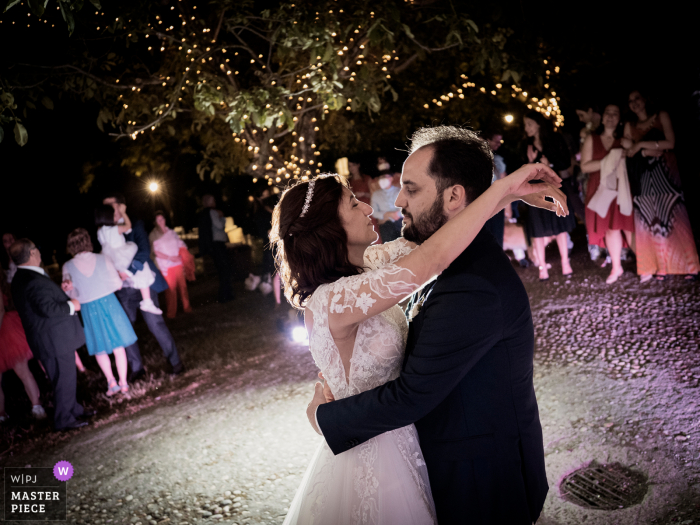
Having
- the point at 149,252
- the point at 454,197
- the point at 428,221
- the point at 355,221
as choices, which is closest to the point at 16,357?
the point at 149,252

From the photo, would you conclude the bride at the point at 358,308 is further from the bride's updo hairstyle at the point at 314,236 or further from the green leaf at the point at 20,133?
the green leaf at the point at 20,133

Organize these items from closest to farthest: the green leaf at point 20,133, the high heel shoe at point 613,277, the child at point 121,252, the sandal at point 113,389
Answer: the green leaf at point 20,133, the sandal at point 113,389, the child at point 121,252, the high heel shoe at point 613,277

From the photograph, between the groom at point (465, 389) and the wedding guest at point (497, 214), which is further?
the wedding guest at point (497, 214)

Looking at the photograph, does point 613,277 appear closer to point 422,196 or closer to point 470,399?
point 422,196

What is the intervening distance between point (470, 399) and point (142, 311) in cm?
561

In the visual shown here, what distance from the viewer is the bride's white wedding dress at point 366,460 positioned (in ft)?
6.15

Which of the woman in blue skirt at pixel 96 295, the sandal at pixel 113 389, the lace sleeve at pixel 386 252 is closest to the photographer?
the lace sleeve at pixel 386 252

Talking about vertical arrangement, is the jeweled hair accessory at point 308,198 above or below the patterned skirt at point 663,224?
above

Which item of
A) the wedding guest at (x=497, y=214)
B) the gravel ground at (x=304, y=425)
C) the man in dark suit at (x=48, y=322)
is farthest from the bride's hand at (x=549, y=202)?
the wedding guest at (x=497, y=214)

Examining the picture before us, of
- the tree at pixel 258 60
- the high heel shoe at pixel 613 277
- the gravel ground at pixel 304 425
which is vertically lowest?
the gravel ground at pixel 304 425

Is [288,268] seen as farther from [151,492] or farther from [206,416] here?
[206,416]

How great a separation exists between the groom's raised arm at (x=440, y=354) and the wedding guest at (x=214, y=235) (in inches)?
373

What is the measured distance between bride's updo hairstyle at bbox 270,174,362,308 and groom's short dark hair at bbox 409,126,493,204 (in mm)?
445

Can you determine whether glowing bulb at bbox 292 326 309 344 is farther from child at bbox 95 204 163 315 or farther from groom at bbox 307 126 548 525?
groom at bbox 307 126 548 525
